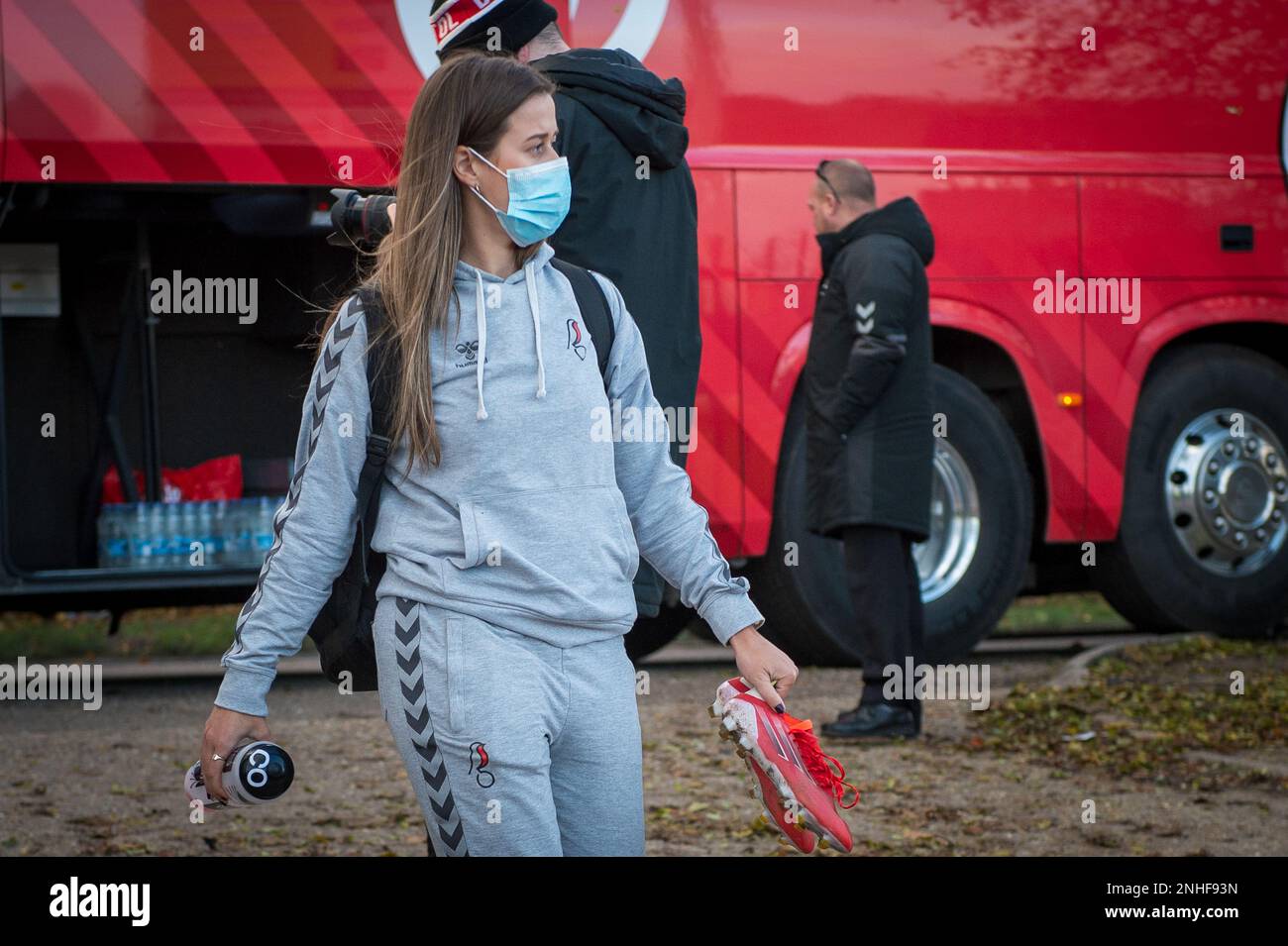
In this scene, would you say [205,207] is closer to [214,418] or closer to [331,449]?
[214,418]

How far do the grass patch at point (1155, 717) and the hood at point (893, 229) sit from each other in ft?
5.47

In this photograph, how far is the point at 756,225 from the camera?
692cm

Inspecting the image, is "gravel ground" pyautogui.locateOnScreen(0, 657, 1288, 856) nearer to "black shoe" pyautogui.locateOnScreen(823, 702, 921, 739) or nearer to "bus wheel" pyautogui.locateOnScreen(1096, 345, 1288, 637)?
"black shoe" pyautogui.locateOnScreen(823, 702, 921, 739)

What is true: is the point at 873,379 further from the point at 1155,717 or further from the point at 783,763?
the point at 783,763

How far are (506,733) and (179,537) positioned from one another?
463cm

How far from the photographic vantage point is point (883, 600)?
5848 mm

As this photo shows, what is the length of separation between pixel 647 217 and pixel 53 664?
5.73 meters

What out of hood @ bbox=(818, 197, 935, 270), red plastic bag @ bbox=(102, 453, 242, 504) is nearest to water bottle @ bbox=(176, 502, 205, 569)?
red plastic bag @ bbox=(102, 453, 242, 504)

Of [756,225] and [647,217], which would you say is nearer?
[647,217]

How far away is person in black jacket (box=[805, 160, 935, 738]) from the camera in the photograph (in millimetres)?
5809

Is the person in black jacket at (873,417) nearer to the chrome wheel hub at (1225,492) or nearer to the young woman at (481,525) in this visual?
the chrome wheel hub at (1225,492)

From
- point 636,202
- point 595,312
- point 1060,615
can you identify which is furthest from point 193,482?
point 1060,615
